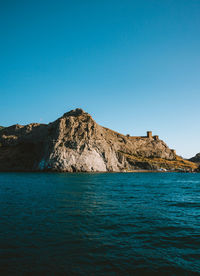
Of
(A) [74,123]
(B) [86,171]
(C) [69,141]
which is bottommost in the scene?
(B) [86,171]

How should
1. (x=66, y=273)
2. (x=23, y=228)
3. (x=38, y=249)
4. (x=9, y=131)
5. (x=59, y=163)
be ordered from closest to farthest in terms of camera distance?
1. (x=66, y=273)
2. (x=38, y=249)
3. (x=23, y=228)
4. (x=59, y=163)
5. (x=9, y=131)

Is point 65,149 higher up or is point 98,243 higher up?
point 65,149

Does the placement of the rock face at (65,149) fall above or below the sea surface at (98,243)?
above

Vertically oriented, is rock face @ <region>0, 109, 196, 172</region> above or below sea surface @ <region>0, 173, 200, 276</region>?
above

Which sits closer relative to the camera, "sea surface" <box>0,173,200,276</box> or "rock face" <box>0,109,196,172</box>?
"sea surface" <box>0,173,200,276</box>

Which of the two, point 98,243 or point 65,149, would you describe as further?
point 65,149

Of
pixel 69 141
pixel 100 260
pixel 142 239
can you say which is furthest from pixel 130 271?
pixel 69 141

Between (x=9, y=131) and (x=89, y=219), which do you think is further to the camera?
(x=9, y=131)

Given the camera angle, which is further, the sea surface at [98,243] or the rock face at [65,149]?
the rock face at [65,149]

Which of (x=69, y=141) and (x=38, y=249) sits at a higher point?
(x=69, y=141)

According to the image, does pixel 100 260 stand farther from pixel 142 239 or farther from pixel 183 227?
pixel 183 227

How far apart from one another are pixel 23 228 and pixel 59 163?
3681 inches

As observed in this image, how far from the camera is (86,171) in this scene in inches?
4252

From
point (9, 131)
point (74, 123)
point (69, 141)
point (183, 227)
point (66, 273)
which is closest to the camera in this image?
point (66, 273)
